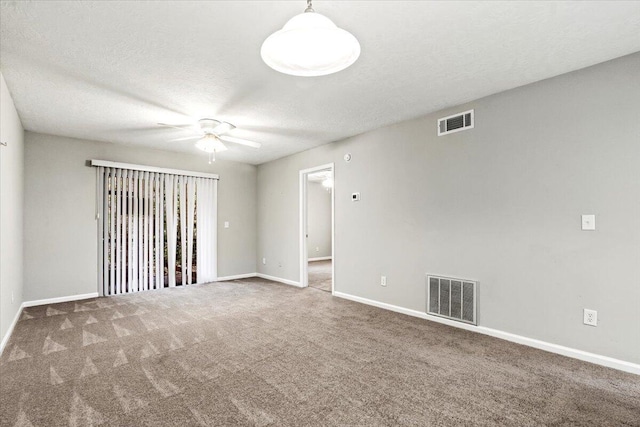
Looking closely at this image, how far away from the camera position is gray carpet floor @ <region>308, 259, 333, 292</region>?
19.5 ft

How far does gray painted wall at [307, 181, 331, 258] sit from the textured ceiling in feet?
19.6

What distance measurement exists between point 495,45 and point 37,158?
5.99 metres

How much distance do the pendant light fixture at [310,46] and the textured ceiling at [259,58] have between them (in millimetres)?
517

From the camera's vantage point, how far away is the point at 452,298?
141 inches

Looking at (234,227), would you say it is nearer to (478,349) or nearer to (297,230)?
(297,230)

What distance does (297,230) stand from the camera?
5945 mm

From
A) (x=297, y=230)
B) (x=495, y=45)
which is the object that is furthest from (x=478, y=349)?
(x=297, y=230)

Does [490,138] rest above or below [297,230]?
above

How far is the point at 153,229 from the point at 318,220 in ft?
17.8

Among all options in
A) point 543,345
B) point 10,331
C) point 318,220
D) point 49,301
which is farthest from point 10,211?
point 318,220

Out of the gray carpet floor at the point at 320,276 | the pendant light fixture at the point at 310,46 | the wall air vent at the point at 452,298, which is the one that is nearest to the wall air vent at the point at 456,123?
the wall air vent at the point at 452,298

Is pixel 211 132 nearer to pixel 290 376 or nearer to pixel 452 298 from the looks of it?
pixel 290 376

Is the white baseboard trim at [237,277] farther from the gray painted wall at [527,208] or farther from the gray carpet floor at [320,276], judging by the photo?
the gray painted wall at [527,208]

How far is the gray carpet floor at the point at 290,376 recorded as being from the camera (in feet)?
6.36
